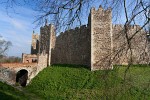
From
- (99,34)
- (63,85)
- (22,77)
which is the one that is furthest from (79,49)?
(22,77)

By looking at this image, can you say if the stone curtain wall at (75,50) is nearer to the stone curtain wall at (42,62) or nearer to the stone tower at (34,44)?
the stone curtain wall at (42,62)

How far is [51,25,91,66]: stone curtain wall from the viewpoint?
25.1 metres

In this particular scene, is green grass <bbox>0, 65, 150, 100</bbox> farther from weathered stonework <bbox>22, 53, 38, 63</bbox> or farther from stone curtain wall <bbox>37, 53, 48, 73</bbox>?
weathered stonework <bbox>22, 53, 38, 63</bbox>

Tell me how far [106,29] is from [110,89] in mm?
17024

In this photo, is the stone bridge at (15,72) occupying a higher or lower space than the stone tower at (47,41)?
lower

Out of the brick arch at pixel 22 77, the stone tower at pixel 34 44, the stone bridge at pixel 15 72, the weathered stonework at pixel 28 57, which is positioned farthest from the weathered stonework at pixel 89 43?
the stone tower at pixel 34 44

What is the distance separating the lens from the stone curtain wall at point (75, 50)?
2512 centimetres

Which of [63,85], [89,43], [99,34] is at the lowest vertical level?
[63,85]

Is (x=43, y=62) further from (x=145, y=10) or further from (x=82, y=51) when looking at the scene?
(x=145, y=10)

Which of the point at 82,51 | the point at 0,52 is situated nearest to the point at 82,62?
the point at 82,51

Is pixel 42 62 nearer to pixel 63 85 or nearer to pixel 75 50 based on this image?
pixel 75 50

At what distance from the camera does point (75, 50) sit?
27.0m

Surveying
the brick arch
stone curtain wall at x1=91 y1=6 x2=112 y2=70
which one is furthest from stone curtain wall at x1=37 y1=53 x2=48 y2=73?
stone curtain wall at x1=91 y1=6 x2=112 y2=70

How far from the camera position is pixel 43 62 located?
90.1ft
